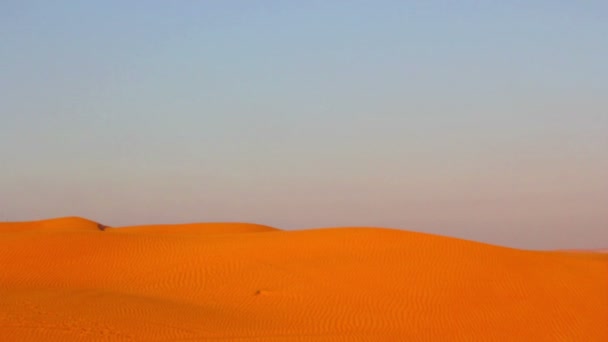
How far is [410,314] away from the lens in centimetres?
1677

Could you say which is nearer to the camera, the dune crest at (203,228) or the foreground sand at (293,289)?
the foreground sand at (293,289)

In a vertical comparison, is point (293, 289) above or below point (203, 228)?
below

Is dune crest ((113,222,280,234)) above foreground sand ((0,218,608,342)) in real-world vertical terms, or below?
above

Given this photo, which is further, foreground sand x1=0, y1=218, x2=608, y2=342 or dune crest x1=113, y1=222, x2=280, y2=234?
dune crest x1=113, y1=222, x2=280, y2=234

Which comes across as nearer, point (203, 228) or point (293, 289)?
point (293, 289)

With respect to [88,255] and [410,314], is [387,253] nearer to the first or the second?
[410,314]

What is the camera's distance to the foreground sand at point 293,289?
14406 mm

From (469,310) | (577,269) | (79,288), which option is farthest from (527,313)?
A: (79,288)

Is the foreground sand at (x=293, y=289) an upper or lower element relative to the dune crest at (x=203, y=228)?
lower

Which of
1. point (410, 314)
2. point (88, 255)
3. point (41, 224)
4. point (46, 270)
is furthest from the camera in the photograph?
point (41, 224)

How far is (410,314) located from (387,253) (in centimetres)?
441

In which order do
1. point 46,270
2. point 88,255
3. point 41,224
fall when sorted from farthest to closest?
1. point 41,224
2. point 88,255
3. point 46,270

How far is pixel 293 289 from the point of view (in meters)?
18.2

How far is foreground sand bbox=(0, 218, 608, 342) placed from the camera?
47.3 ft
